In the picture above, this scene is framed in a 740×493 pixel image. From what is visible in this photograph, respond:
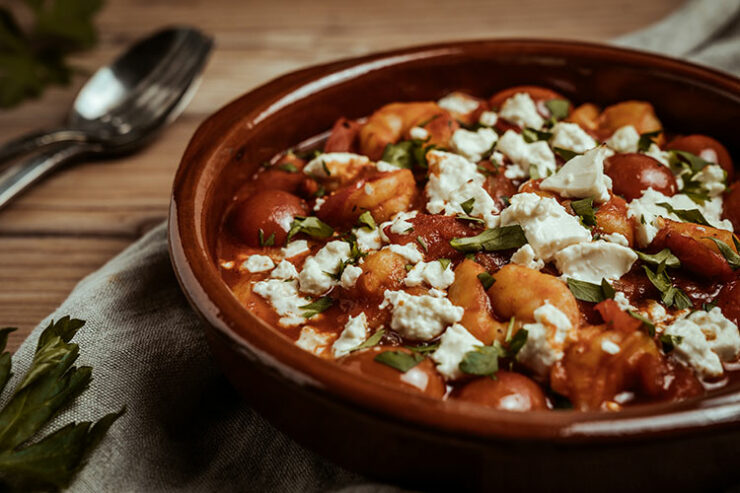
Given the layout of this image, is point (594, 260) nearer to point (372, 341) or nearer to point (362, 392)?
point (372, 341)

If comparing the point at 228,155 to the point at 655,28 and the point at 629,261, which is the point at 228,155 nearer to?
the point at 629,261

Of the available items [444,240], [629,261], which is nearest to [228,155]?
[444,240]

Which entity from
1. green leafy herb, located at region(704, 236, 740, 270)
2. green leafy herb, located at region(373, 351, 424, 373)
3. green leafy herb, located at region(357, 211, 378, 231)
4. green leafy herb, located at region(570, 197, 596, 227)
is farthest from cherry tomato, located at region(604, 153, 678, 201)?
green leafy herb, located at region(373, 351, 424, 373)

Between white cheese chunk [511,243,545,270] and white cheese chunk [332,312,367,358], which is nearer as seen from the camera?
white cheese chunk [332,312,367,358]

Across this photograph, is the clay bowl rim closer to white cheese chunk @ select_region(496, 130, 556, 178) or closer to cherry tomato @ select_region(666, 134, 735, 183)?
white cheese chunk @ select_region(496, 130, 556, 178)

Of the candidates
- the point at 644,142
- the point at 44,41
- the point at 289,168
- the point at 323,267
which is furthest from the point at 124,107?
the point at 644,142

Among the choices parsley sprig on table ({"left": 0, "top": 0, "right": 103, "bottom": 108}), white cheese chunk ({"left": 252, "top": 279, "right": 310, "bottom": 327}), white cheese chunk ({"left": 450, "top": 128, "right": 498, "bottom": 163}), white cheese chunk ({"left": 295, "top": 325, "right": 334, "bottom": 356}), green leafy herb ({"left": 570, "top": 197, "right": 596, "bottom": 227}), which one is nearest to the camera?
white cheese chunk ({"left": 295, "top": 325, "right": 334, "bottom": 356})
